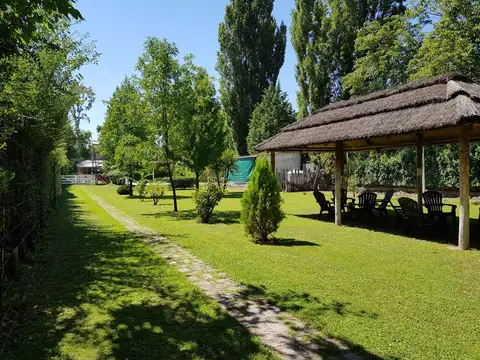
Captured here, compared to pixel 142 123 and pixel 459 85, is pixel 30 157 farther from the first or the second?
pixel 459 85

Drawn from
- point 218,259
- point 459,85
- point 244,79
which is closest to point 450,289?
point 218,259

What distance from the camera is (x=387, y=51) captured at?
77.3 feet

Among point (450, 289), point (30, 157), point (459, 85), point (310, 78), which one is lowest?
point (450, 289)

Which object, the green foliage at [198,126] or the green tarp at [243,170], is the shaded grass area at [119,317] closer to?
the green foliage at [198,126]

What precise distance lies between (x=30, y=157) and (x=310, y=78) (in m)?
29.8

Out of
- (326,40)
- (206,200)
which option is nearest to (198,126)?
(206,200)

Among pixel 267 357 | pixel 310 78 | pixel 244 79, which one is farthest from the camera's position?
pixel 244 79

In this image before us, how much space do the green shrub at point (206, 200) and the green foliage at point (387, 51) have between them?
52.2ft

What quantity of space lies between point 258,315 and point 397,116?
7.74 meters

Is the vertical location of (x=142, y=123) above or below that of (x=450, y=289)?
above

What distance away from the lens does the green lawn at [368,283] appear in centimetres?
382

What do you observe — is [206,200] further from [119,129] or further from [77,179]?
[77,179]

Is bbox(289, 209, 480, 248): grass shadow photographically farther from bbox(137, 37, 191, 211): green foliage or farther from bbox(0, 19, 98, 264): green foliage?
bbox(0, 19, 98, 264): green foliage

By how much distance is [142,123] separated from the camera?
50.9 feet
